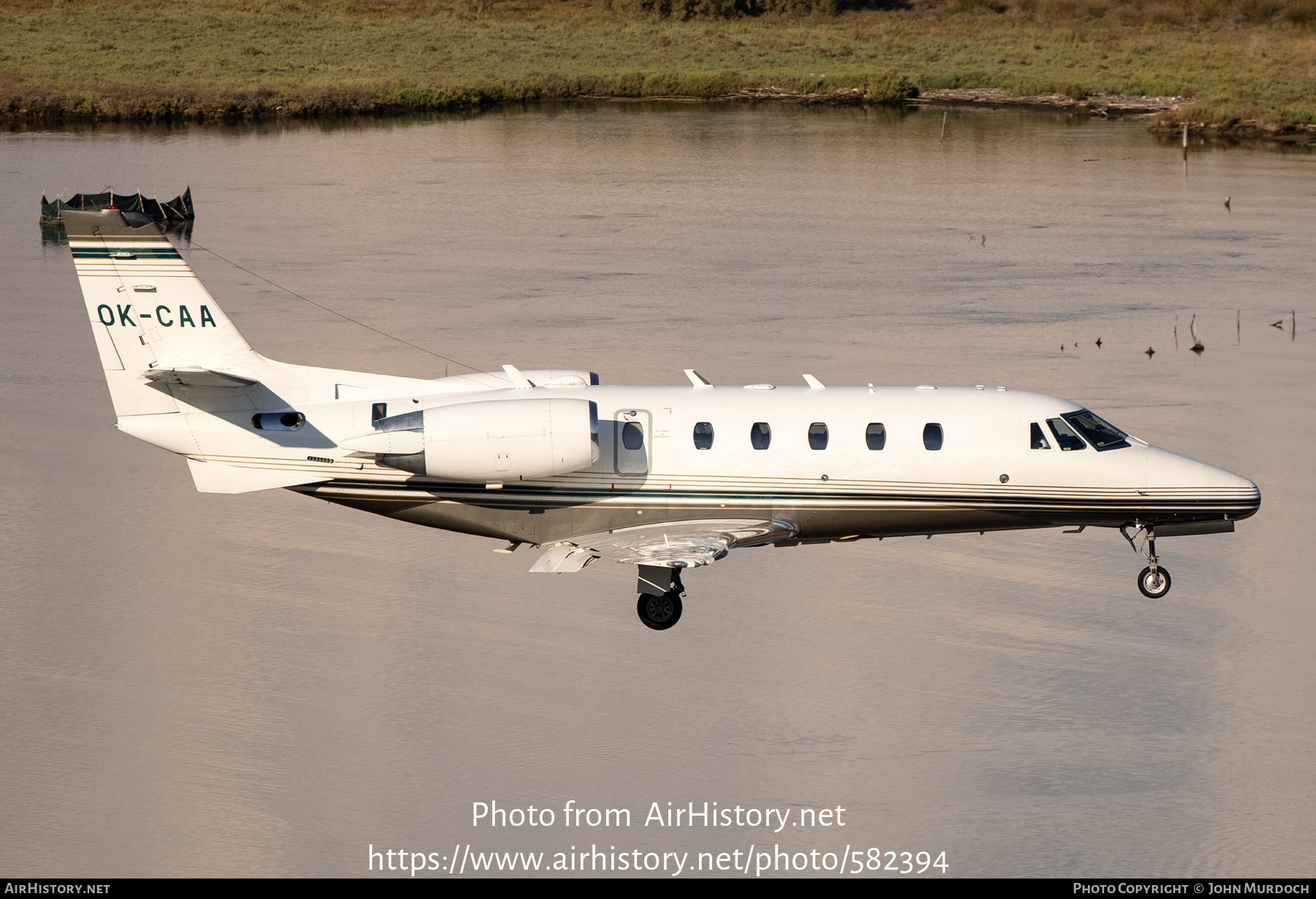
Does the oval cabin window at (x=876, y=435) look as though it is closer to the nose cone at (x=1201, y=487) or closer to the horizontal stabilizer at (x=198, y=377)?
the nose cone at (x=1201, y=487)

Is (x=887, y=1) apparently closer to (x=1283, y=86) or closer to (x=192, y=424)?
(x=1283, y=86)

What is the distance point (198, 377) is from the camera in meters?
22.3

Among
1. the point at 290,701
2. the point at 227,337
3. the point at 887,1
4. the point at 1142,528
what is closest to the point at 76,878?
the point at 290,701

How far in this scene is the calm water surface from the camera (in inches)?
717

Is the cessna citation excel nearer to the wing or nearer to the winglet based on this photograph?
the wing

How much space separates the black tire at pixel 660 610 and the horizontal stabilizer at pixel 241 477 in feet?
16.0

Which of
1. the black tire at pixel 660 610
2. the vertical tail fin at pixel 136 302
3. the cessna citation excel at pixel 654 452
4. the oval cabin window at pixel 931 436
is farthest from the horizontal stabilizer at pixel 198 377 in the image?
the oval cabin window at pixel 931 436

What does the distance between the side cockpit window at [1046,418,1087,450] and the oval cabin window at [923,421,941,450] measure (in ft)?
5.47

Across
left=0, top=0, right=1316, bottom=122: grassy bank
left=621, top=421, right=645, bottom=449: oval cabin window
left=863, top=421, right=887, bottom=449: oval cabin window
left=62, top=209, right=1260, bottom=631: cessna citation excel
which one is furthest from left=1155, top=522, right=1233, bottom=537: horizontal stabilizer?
left=0, top=0, right=1316, bottom=122: grassy bank

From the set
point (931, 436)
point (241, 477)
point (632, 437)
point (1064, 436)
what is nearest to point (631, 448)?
point (632, 437)

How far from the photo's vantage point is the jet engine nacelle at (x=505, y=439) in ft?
70.7

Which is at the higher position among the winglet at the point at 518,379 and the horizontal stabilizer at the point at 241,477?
the winglet at the point at 518,379

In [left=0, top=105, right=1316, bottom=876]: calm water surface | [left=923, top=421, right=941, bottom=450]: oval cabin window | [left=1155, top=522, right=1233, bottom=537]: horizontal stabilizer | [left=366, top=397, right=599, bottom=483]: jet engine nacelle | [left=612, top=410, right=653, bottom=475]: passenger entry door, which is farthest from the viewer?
[left=1155, top=522, right=1233, bottom=537]: horizontal stabilizer

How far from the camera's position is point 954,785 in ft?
61.6
